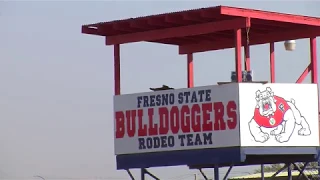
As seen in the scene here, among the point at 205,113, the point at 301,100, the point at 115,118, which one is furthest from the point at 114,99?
the point at 301,100

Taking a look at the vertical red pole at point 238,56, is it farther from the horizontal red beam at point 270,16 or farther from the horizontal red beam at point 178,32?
the horizontal red beam at point 270,16

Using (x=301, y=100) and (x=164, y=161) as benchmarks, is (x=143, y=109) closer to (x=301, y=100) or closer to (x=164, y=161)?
(x=164, y=161)

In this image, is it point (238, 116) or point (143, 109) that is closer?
point (238, 116)

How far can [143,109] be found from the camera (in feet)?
120

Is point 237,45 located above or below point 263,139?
above

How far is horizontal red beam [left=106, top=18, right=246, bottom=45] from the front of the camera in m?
34.8

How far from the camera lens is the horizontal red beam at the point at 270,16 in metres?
34.1

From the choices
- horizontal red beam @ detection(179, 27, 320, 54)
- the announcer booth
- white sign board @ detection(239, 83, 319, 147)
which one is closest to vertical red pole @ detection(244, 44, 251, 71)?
the announcer booth

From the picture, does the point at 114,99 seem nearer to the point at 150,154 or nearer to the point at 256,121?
the point at 150,154

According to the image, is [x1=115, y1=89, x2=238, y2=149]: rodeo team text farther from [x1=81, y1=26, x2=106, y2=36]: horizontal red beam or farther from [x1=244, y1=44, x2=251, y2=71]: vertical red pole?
[x1=81, y1=26, x2=106, y2=36]: horizontal red beam

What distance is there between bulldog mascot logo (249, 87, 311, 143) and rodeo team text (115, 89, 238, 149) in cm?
80

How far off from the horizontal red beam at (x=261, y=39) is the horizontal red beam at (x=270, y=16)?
71cm

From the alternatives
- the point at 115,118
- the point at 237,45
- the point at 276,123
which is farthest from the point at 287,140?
the point at 115,118

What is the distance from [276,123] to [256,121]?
0.78 metres
